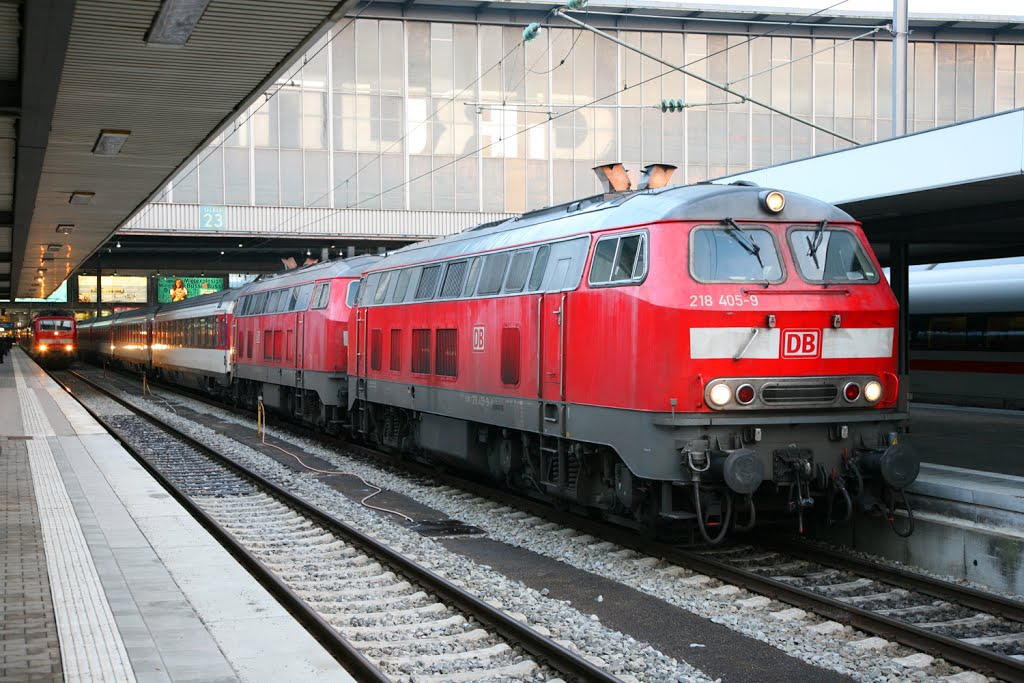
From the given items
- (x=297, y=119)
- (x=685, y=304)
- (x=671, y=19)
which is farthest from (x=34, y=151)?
(x=671, y=19)

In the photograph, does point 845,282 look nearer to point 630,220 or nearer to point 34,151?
point 630,220

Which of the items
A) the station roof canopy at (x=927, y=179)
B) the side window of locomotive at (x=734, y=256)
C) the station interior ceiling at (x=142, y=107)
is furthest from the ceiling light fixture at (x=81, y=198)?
the side window of locomotive at (x=734, y=256)

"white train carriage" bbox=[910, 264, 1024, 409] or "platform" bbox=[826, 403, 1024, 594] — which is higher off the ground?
"white train carriage" bbox=[910, 264, 1024, 409]

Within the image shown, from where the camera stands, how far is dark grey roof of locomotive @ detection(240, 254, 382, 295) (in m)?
21.6

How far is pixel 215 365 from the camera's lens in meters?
32.4

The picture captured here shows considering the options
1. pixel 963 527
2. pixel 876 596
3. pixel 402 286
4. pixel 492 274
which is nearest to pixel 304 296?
pixel 402 286

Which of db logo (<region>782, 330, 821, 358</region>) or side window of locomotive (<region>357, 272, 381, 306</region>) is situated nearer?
db logo (<region>782, 330, 821, 358</region>)

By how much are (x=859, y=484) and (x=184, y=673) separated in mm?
6519

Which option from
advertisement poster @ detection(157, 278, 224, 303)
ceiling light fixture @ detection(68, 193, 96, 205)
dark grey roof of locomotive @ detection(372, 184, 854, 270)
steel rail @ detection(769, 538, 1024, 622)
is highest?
advertisement poster @ detection(157, 278, 224, 303)

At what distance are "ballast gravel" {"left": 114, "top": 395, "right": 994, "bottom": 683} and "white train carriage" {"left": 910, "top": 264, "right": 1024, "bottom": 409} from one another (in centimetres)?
1480

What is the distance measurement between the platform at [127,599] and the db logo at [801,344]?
5.21 metres

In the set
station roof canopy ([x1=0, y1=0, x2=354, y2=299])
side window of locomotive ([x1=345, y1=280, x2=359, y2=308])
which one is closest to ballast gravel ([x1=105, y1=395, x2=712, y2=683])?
station roof canopy ([x1=0, y1=0, x2=354, y2=299])

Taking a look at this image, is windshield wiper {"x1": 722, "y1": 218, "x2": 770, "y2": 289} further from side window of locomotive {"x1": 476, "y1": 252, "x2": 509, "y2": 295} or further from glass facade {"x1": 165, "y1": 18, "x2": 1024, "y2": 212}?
glass facade {"x1": 165, "y1": 18, "x2": 1024, "y2": 212}

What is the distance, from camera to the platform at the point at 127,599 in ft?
21.2
